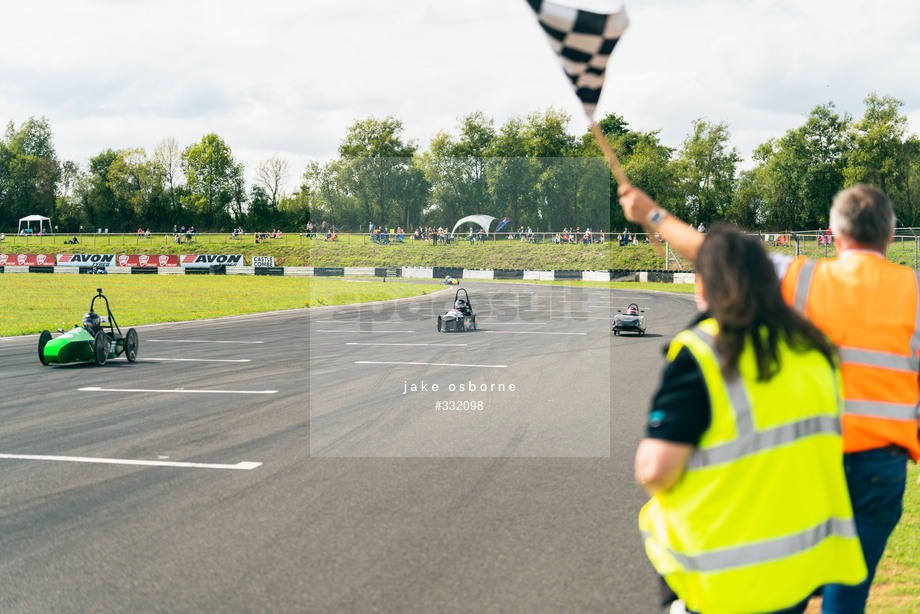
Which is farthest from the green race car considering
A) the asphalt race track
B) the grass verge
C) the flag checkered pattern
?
the flag checkered pattern

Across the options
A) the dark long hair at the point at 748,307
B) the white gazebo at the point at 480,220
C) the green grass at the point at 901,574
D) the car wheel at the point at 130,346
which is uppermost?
the white gazebo at the point at 480,220

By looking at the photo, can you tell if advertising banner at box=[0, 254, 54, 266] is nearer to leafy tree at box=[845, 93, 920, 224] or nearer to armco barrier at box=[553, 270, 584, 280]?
armco barrier at box=[553, 270, 584, 280]

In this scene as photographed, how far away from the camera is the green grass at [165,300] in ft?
67.1

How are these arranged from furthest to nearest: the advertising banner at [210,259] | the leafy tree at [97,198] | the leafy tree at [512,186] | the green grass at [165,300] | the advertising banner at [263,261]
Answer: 1. the leafy tree at [97,198]
2. the leafy tree at [512,186]
3. the advertising banner at [210,259]
4. the advertising banner at [263,261]
5. the green grass at [165,300]

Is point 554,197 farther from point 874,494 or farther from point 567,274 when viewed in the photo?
point 874,494

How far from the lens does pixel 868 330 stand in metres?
2.58

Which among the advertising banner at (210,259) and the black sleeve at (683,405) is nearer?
the black sleeve at (683,405)

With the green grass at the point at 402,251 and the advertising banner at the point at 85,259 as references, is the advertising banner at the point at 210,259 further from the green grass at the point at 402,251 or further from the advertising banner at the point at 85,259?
the advertising banner at the point at 85,259

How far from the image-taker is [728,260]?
2.05 metres

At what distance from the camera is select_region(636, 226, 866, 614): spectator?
1941mm

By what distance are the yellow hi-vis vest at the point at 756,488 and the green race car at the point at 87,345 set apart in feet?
37.3

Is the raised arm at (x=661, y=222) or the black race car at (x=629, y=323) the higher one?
the raised arm at (x=661, y=222)

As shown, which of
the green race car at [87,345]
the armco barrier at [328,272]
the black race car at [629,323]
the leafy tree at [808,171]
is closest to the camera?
the green race car at [87,345]

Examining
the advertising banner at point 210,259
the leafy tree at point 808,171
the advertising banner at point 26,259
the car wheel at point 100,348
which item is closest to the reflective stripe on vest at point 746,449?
the car wheel at point 100,348
